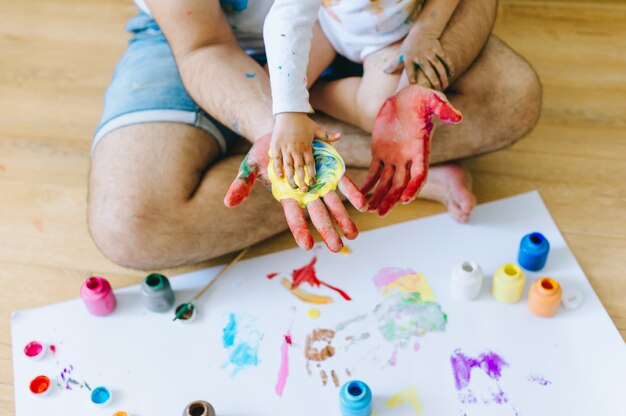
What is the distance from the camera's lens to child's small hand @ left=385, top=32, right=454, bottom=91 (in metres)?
1.18

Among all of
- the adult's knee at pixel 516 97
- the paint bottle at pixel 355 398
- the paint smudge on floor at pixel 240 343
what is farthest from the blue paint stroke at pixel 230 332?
the adult's knee at pixel 516 97

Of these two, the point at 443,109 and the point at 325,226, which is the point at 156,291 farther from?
the point at 443,109

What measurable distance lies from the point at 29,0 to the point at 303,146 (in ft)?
4.15

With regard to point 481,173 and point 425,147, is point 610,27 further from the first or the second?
point 425,147

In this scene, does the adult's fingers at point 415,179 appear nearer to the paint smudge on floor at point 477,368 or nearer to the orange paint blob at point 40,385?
the paint smudge on floor at point 477,368

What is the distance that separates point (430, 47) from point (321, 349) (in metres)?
0.52

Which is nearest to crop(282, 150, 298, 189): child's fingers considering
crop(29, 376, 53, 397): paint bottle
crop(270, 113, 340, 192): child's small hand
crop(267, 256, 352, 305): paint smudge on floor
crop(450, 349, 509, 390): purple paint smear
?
crop(270, 113, 340, 192): child's small hand

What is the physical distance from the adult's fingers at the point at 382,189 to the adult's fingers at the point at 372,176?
14 millimetres

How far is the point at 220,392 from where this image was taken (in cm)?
112

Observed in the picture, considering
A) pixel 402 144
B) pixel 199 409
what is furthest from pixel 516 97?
pixel 199 409

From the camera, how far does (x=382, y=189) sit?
1.14m

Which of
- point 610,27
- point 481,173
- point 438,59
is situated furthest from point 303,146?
point 610,27

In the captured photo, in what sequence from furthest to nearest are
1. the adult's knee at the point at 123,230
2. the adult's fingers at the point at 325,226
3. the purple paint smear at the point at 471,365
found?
the adult's knee at the point at 123,230, the purple paint smear at the point at 471,365, the adult's fingers at the point at 325,226

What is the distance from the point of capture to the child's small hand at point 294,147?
102 cm
